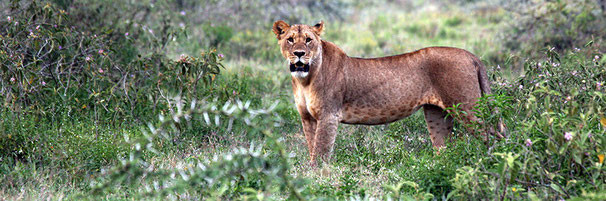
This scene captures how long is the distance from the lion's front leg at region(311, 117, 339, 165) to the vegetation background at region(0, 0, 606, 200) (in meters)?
0.20

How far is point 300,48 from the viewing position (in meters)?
5.48

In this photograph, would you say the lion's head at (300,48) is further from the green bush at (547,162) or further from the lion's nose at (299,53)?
the green bush at (547,162)

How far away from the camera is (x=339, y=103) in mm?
5828

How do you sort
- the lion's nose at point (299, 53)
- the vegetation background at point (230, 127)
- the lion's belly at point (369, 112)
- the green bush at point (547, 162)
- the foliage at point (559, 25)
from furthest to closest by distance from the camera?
the foliage at point (559, 25) → the lion's belly at point (369, 112) → the lion's nose at point (299, 53) → the vegetation background at point (230, 127) → the green bush at point (547, 162)

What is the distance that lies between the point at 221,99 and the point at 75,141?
5.58 ft

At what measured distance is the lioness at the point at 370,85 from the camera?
18.8ft

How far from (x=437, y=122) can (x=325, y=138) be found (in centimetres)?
121

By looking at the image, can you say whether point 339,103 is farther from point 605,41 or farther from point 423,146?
point 605,41

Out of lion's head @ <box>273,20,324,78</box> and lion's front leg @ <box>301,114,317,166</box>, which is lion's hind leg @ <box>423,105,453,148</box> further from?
lion's head @ <box>273,20,324,78</box>

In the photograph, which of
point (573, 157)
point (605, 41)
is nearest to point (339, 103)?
point (573, 157)

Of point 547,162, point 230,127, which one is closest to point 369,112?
point 547,162

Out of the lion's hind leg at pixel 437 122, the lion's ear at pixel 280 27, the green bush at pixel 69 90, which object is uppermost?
the lion's ear at pixel 280 27

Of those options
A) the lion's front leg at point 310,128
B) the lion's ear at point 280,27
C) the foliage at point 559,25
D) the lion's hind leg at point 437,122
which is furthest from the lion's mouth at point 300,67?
the foliage at point 559,25

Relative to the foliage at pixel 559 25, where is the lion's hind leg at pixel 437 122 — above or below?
below
